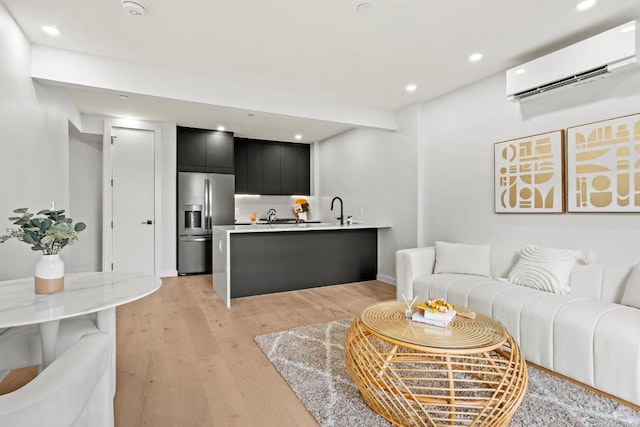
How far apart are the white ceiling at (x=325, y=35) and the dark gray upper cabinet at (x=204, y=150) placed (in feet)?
7.39

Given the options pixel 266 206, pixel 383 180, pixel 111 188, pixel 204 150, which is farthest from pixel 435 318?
pixel 266 206

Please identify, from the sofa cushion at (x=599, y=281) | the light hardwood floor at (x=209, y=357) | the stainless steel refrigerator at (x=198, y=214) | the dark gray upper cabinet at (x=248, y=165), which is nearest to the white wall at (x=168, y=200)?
the stainless steel refrigerator at (x=198, y=214)

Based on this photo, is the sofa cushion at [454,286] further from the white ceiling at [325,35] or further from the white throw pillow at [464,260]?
the white ceiling at [325,35]

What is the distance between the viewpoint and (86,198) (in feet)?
17.7

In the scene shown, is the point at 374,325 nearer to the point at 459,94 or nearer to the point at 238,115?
the point at 459,94

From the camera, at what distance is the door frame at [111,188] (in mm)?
4871

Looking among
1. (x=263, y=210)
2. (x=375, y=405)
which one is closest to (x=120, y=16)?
(x=375, y=405)

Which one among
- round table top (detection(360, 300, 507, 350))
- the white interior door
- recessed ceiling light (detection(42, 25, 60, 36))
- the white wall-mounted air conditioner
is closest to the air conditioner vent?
the white wall-mounted air conditioner

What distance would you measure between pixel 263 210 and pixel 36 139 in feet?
13.8

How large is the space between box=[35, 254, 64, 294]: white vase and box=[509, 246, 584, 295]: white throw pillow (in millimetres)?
3235

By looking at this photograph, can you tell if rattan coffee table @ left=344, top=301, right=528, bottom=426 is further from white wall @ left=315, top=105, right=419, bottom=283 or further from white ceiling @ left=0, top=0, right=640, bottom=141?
white wall @ left=315, top=105, right=419, bottom=283

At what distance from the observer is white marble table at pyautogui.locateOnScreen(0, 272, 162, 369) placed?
1.28 meters

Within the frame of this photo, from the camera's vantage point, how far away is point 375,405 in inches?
68.1

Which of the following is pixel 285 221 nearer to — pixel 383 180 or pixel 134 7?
pixel 383 180
